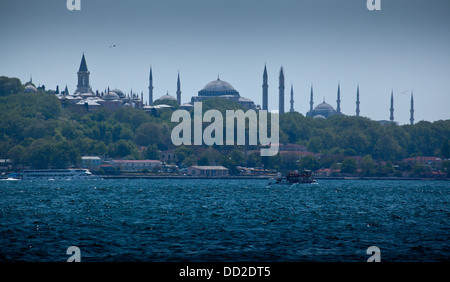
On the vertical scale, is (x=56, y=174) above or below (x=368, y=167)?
below

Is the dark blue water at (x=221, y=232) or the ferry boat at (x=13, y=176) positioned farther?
the ferry boat at (x=13, y=176)

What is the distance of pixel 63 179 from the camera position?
12362 centimetres

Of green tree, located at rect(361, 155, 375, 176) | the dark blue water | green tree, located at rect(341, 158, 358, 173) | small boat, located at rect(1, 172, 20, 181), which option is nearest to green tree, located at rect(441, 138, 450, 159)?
green tree, located at rect(361, 155, 375, 176)

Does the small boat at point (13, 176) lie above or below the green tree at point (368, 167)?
below

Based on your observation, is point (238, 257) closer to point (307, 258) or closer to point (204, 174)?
point (307, 258)

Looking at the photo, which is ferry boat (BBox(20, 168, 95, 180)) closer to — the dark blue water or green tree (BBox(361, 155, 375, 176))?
green tree (BBox(361, 155, 375, 176))

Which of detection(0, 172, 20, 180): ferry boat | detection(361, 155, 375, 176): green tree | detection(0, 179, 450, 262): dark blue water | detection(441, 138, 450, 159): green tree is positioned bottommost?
detection(0, 172, 20, 180): ferry boat

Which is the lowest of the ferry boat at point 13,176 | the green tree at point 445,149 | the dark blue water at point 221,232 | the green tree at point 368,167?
the ferry boat at point 13,176

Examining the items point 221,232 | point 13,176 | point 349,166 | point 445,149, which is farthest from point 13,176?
point 221,232

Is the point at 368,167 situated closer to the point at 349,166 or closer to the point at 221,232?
the point at 349,166

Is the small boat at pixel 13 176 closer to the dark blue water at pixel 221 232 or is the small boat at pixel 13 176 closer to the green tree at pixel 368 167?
the green tree at pixel 368 167

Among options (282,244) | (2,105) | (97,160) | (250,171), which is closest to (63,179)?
(97,160)

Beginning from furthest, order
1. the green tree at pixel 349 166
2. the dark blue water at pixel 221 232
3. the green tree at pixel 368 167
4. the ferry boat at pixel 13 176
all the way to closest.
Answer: the green tree at pixel 368 167
the green tree at pixel 349 166
the ferry boat at pixel 13 176
the dark blue water at pixel 221 232

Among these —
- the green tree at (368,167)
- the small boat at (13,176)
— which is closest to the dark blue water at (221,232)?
the small boat at (13,176)
